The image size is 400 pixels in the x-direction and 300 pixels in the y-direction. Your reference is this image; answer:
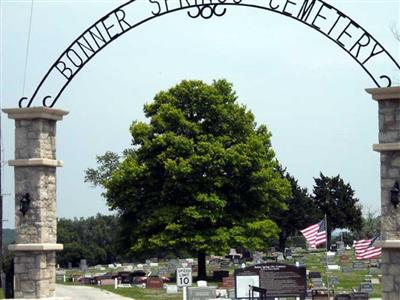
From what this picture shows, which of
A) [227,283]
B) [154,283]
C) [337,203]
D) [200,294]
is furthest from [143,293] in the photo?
[337,203]

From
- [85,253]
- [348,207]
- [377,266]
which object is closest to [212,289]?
[377,266]

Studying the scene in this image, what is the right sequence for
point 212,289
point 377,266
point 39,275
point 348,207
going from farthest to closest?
point 348,207
point 377,266
point 212,289
point 39,275

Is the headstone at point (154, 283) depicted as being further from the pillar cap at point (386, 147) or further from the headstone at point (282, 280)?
the pillar cap at point (386, 147)

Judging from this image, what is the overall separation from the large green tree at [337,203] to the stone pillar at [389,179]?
240 ft

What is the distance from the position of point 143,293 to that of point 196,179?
7.84 meters

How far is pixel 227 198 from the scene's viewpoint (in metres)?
47.5

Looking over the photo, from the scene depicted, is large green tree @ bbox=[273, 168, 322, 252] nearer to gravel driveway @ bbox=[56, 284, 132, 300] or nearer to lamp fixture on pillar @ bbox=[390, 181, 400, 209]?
gravel driveway @ bbox=[56, 284, 132, 300]

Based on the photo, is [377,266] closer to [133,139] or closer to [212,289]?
[133,139]

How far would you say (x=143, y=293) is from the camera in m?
40.6

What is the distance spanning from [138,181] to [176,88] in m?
5.19

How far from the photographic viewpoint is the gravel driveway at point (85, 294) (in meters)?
37.7

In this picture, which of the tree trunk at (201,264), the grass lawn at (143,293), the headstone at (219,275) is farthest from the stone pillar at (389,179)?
the headstone at (219,275)

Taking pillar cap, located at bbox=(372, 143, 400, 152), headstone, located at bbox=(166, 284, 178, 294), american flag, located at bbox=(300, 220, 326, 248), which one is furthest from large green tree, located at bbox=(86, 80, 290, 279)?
pillar cap, located at bbox=(372, 143, 400, 152)

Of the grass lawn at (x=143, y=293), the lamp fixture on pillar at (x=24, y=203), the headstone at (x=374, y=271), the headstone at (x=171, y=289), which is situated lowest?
the grass lawn at (x=143, y=293)
